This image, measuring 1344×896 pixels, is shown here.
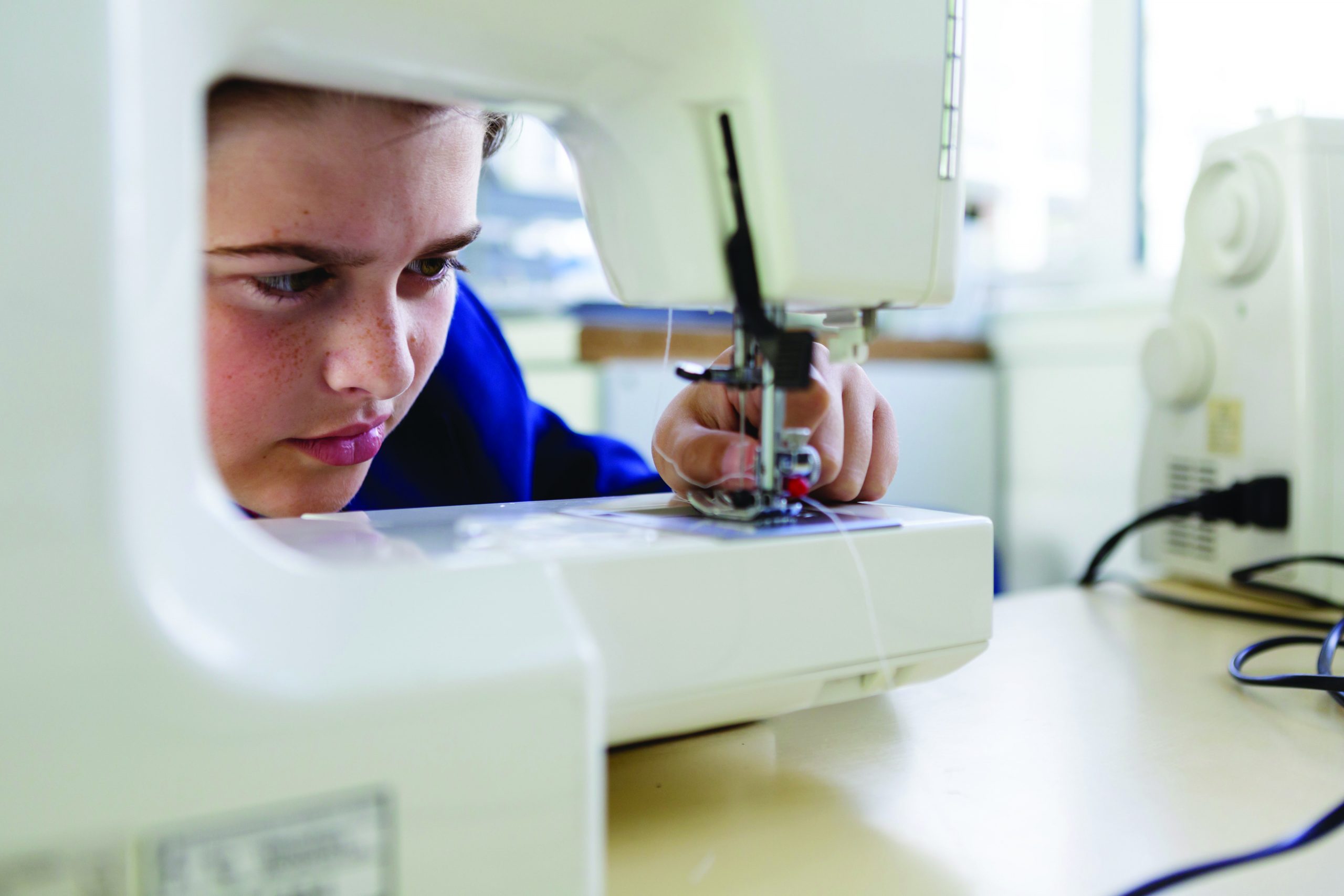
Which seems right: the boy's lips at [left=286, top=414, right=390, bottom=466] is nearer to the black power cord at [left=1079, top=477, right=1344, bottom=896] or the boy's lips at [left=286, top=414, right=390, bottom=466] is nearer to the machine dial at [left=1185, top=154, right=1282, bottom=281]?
the black power cord at [left=1079, top=477, right=1344, bottom=896]

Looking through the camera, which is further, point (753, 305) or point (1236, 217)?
point (1236, 217)

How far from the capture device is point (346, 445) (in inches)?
24.4

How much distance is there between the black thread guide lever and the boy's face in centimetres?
19

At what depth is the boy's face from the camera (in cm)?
47

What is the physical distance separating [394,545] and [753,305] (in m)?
0.19

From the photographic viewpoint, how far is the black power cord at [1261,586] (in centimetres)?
56

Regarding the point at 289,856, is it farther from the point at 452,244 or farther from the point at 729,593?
the point at 452,244

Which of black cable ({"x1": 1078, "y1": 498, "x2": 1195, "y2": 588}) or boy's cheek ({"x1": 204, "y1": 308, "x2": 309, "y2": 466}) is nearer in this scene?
boy's cheek ({"x1": 204, "y1": 308, "x2": 309, "y2": 466})

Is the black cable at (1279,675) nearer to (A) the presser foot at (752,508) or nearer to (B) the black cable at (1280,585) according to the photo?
(B) the black cable at (1280,585)

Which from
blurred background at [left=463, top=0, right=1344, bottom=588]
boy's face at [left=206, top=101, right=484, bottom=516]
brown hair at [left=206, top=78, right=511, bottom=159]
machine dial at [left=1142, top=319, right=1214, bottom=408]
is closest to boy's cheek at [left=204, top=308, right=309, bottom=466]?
boy's face at [left=206, top=101, right=484, bottom=516]

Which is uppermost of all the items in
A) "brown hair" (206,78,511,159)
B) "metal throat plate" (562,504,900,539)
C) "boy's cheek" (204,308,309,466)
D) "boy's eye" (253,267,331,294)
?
"brown hair" (206,78,511,159)

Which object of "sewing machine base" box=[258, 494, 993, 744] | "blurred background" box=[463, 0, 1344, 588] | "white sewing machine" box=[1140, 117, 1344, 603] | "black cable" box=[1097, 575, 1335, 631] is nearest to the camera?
"sewing machine base" box=[258, 494, 993, 744]

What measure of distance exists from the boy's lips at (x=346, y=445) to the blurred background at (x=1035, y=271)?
857 millimetres

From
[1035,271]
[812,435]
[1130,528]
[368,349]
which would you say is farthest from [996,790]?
[1035,271]
